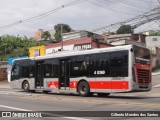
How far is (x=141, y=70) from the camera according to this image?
19797 mm

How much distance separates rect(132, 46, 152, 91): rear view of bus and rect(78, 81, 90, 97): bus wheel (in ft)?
11.0

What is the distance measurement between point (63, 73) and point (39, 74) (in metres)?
3.05

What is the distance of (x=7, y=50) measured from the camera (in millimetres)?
79938

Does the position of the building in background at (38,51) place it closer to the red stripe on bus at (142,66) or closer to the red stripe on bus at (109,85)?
the red stripe on bus at (109,85)

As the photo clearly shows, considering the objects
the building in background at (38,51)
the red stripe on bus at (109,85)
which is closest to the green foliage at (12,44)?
the building in background at (38,51)

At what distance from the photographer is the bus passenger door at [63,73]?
22828mm

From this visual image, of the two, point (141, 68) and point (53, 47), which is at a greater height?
point (53, 47)

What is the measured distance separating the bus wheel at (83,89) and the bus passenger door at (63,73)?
1164 mm

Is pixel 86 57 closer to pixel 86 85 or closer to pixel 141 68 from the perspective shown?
pixel 86 85

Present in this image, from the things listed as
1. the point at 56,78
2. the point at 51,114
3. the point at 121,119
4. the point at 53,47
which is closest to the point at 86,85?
the point at 56,78

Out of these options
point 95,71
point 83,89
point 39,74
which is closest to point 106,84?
point 95,71

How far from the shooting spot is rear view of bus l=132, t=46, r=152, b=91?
1923cm

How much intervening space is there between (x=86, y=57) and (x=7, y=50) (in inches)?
2392

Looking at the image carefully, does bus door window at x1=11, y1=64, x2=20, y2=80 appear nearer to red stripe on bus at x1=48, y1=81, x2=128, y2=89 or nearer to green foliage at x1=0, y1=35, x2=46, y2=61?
red stripe on bus at x1=48, y1=81, x2=128, y2=89
